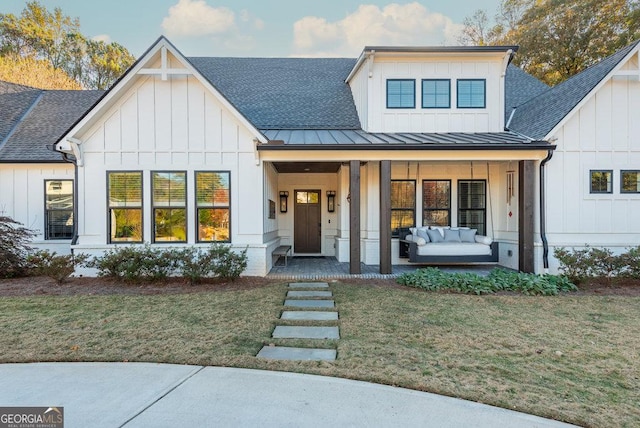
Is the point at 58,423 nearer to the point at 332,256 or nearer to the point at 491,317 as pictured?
the point at 491,317

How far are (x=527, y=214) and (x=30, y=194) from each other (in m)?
14.2

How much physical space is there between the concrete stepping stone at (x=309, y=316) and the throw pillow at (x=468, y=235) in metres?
6.26

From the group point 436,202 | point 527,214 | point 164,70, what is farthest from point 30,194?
point 527,214

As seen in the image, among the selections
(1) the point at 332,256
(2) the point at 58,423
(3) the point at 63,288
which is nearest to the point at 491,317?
(2) the point at 58,423

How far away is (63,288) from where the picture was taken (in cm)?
812

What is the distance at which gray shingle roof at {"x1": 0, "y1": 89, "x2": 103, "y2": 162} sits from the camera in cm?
1101

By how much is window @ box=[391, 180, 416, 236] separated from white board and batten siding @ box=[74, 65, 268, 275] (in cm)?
443

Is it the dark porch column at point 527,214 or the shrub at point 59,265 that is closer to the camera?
the shrub at point 59,265

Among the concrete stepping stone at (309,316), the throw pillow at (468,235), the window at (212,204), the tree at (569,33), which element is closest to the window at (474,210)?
the throw pillow at (468,235)

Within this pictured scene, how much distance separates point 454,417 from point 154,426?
2.49m

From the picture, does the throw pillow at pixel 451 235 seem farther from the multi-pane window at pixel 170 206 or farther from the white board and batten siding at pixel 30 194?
the white board and batten siding at pixel 30 194

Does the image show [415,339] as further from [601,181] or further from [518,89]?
[518,89]

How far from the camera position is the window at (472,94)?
37.1 ft

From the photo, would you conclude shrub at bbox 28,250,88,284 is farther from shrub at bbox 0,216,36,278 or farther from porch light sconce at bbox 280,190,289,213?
porch light sconce at bbox 280,190,289,213
